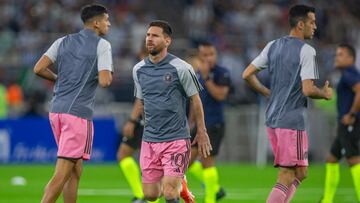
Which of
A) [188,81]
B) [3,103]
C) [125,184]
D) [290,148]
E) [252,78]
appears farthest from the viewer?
[3,103]

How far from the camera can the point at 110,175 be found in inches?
952

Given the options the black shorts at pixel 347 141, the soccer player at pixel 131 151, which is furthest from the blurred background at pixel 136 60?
the black shorts at pixel 347 141

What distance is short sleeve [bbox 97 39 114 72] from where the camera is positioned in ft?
41.2

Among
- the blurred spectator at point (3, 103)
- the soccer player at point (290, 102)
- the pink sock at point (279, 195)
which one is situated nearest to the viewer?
the pink sock at point (279, 195)

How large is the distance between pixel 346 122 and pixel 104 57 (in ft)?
18.0

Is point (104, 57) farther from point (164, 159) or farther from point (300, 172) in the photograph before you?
point (300, 172)

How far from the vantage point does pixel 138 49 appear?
104 feet

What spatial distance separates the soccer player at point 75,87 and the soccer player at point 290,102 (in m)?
1.97

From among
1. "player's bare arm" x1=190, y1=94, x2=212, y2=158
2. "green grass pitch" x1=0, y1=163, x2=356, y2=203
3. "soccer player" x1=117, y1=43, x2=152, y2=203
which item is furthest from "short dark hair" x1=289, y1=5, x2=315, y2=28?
"green grass pitch" x1=0, y1=163, x2=356, y2=203

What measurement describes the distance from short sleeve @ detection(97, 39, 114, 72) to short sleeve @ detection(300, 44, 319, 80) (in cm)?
221

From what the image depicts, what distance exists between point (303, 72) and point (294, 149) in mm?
932

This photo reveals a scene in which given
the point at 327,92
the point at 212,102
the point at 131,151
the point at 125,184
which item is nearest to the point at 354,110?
the point at 212,102

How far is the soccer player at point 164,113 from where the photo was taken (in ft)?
40.1

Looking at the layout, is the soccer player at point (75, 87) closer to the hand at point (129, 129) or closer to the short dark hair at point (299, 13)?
the short dark hair at point (299, 13)
